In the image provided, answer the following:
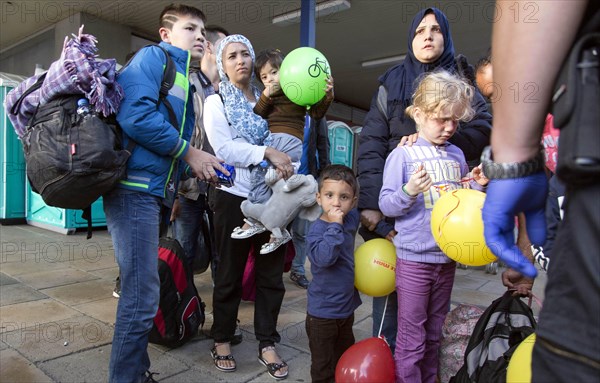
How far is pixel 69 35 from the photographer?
7.90 m

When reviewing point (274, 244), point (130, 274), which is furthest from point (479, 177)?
point (130, 274)

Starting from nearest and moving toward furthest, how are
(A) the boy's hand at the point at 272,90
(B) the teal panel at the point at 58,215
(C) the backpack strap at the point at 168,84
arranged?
(C) the backpack strap at the point at 168,84 < (A) the boy's hand at the point at 272,90 < (B) the teal panel at the point at 58,215

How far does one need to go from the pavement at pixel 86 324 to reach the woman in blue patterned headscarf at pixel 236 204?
192 millimetres

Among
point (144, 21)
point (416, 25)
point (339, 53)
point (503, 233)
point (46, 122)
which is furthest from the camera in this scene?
point (339, 53)

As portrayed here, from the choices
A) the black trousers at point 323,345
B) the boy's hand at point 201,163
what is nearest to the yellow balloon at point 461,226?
the black trousers at point 323,345

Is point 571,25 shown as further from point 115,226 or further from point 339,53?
point 339,53

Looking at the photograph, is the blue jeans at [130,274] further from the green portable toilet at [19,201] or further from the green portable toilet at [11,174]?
the green portable toilet at [11,174]

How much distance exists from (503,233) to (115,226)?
1571 millimetres

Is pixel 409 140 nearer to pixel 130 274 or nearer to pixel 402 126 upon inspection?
pixel 402 126

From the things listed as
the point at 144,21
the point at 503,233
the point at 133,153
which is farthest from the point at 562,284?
the point at 144,21

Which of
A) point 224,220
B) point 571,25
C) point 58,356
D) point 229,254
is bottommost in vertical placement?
point 58,356

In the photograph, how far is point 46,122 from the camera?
5.28 feet

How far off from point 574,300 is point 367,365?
124 cm

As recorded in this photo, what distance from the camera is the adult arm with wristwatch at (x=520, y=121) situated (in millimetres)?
705
